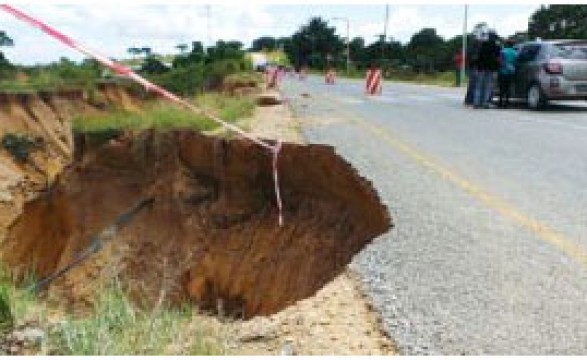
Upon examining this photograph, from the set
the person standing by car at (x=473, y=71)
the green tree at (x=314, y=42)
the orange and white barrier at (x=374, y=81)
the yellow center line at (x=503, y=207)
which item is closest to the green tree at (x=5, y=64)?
the orange and white barrier at (x=374, y=81)

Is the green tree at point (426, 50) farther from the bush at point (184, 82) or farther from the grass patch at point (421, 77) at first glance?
the bush at point (184, 82)

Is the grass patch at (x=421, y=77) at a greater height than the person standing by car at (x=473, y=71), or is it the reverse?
the person standing by car at (x=473, y=71)

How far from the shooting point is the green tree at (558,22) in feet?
202

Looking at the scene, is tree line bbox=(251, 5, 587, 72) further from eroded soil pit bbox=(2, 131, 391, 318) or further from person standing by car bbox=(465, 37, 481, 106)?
eroded soil pit bbox=(2, 131, 391, 318)

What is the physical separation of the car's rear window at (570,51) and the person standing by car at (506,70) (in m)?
1.21

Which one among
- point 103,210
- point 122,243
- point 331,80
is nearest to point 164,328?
point 122,243

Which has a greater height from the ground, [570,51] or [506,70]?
[570,51]

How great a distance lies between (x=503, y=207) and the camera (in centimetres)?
811

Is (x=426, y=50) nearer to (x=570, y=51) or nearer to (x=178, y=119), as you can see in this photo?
(x=570, y=51)

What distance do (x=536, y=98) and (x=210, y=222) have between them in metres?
9.92

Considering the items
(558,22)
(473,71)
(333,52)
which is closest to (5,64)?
(473,71)

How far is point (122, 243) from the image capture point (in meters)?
14.4

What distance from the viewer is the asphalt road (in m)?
4.80

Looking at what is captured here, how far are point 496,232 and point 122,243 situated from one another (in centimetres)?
845
